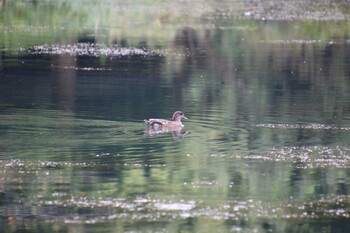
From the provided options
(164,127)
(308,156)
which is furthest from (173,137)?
(308,156)

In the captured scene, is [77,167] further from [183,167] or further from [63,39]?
[63,39]

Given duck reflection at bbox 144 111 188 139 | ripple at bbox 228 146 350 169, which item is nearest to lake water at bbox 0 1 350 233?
ripple at bbox 228 146 350 169

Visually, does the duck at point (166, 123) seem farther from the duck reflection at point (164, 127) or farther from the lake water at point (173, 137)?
the lake water at point (173, 137)

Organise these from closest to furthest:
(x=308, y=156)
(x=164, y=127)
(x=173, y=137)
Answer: (x=308, y=156) → (x=173, y=137) → (x=164, y=127)

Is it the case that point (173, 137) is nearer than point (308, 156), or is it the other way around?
point (308, 156)

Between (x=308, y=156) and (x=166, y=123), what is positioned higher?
(x=166, y=123)

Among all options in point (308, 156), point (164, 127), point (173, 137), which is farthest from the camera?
point (164, 127)

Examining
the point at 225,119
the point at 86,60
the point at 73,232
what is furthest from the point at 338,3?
the point at 73,232

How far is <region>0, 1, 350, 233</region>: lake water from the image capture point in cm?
1434

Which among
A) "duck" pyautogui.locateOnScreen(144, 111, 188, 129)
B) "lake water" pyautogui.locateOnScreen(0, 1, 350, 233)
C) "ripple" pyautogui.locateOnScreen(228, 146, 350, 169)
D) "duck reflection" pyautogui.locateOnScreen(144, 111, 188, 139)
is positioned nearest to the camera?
"lake water" pyautogui.locateOnScreen(0, 1, 350, 233)

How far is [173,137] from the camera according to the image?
66.4ft

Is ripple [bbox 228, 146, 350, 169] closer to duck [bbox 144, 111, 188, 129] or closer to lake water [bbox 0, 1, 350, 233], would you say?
lake water [bbox 0, 1, 350, 233]

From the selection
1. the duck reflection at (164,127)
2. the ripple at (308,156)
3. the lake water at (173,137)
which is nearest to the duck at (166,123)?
the duck reflection at (164,127)

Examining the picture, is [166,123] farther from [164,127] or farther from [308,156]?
[308,156]
